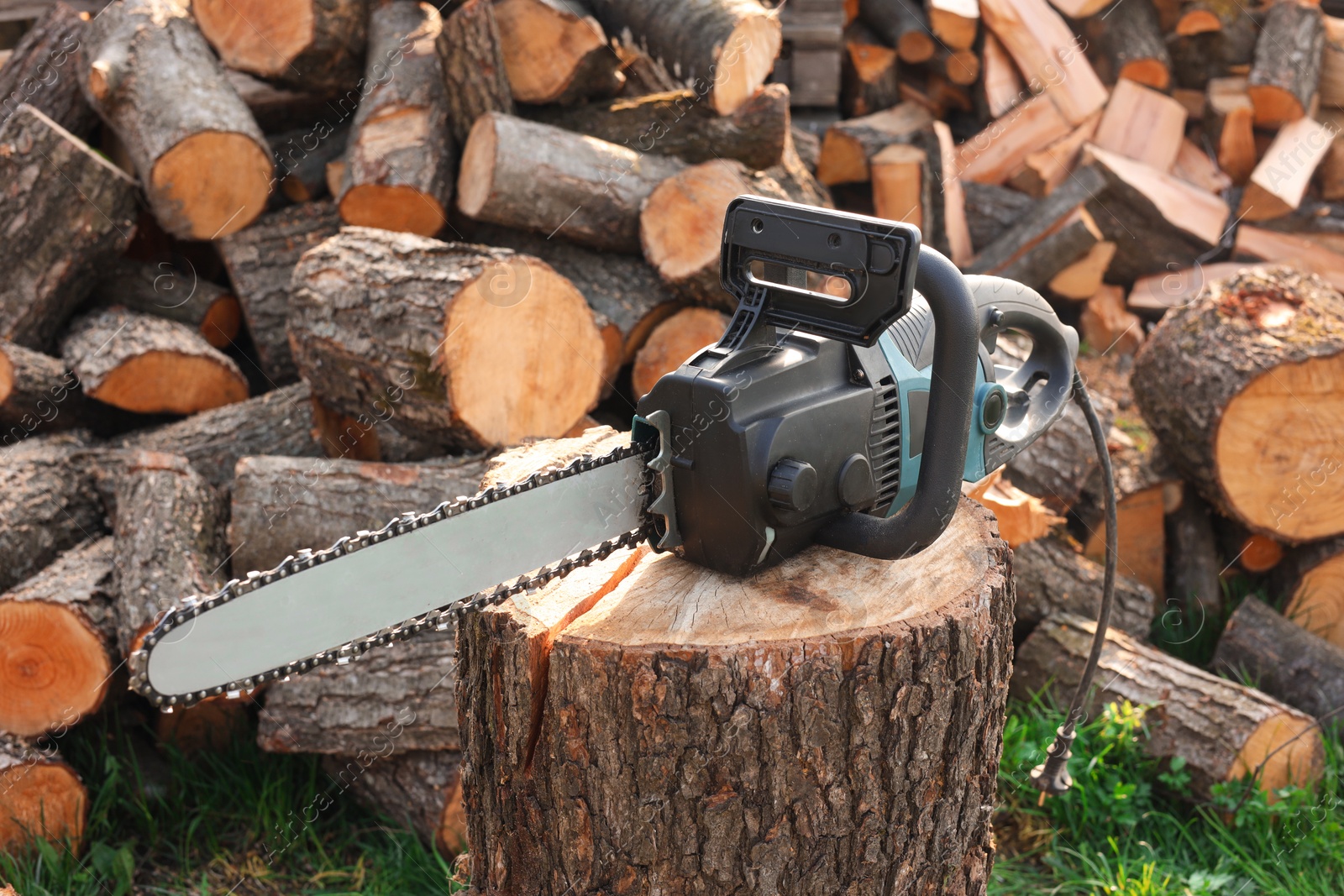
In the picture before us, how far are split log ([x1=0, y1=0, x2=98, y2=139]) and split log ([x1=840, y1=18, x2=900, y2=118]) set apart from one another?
350cm

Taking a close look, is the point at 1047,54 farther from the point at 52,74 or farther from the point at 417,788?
the point at 417,788

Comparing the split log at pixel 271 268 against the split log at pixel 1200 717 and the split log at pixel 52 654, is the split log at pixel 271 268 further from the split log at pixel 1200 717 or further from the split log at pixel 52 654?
the split log at pixel 1200 717

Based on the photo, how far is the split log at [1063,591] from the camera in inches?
121

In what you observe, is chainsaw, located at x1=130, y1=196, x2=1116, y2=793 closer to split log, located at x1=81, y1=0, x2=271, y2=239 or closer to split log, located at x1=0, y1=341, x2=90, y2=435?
split log, located at x1=0, y1=341, x2=90, y2=435

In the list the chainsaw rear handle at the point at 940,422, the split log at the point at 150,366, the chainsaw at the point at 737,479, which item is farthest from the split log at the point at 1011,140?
the chainsaw rear handle at the point at 940,422

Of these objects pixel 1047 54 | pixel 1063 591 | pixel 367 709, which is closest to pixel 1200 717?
pixel 1063 591

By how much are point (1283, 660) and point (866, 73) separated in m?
3.58

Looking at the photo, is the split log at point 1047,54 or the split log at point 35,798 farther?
the split log at point 1047,54

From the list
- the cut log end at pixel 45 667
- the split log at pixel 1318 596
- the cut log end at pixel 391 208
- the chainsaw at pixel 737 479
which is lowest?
the split log at pixel 1318 596

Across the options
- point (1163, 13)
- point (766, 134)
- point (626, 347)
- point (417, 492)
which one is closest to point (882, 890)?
point (417, 492)

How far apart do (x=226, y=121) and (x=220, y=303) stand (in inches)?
24.3

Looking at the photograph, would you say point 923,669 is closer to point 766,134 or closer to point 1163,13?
point 766,134

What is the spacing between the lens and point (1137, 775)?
8.81 feet

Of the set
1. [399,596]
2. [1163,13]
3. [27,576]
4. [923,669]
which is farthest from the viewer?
[1163,13]
